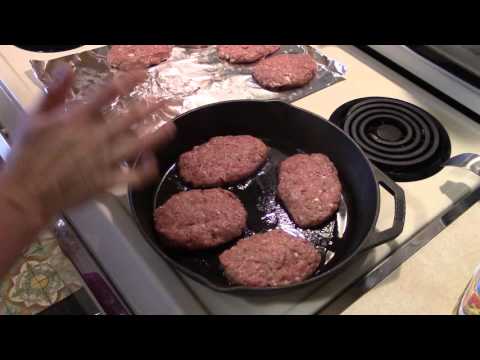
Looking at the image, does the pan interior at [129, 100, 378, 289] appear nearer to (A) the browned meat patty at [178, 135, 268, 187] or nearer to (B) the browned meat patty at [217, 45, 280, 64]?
(A) the browned meat patty at [178, 135, 268, 187]

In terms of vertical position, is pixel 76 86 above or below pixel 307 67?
above

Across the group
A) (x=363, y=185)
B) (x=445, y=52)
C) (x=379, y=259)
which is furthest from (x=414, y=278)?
(x=445, y=52)

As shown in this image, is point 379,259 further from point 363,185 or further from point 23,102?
point 23,102

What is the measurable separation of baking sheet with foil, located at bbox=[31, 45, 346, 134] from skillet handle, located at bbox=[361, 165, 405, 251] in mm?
453

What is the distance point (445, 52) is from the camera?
1255 millimetres

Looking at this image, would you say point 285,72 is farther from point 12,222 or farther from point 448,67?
point 12,222

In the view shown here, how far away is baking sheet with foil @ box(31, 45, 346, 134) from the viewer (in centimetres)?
129

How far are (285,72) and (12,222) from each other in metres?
0.95

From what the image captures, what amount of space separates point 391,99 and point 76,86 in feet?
3.21

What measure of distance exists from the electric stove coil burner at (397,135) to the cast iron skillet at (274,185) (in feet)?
0.32

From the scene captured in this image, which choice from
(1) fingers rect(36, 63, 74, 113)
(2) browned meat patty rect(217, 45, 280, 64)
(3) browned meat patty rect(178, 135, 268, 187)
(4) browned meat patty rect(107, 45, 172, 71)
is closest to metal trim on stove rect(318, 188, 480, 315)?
(3) browned meat patty rect(178, 135, 268, 187)

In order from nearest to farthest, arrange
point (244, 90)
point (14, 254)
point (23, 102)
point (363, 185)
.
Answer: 1. point (14, 254)
2. point (363, 185)
3. point (23, 102)
4. point (244, 90)

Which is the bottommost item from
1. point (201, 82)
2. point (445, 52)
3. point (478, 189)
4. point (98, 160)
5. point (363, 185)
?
point (478, 189)
